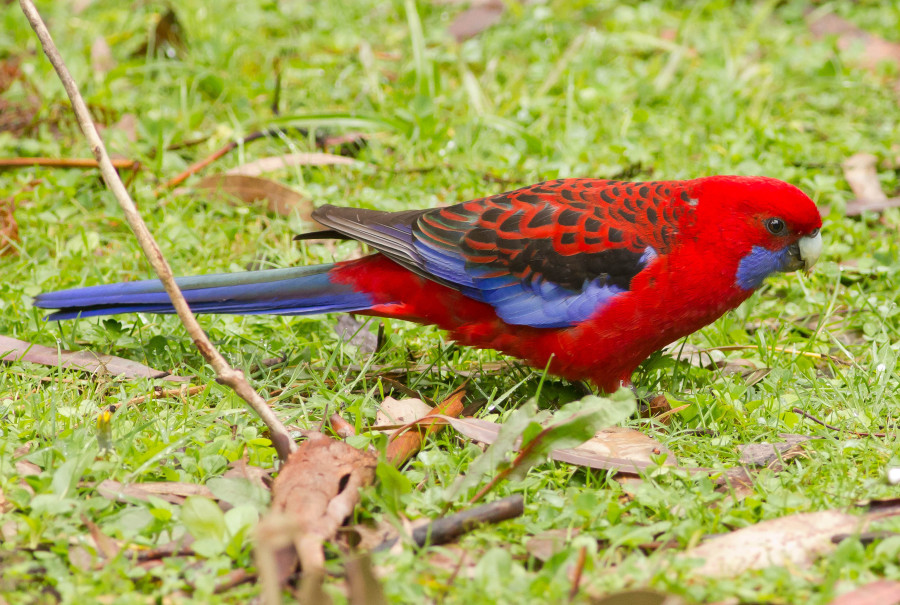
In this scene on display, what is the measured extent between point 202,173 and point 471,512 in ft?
9.92

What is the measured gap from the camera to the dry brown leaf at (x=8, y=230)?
4156mm

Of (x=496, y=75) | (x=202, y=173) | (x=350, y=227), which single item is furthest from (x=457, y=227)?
(x=496, y=75)

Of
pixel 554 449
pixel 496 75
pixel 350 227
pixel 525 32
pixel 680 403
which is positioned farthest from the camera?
pixel 525 32

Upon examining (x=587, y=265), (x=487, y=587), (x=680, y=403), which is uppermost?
(x=587, y=265)

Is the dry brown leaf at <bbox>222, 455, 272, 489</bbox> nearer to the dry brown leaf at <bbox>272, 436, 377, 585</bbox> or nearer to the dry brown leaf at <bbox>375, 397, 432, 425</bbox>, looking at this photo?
the dry brown leaf at <bbox>272, 436, 377, 585</bbox>

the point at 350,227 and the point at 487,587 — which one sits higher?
the point at 350,227

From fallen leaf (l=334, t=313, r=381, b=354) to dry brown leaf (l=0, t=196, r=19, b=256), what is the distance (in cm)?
151

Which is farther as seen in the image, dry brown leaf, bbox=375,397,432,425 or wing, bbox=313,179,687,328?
wing, bbox=313,179,687,328

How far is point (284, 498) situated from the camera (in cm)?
244

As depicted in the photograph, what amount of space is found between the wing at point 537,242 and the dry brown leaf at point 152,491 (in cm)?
118

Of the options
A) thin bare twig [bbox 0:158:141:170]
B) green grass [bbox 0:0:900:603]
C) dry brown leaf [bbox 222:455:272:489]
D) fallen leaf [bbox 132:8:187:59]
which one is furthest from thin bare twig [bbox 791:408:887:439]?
fallen leaf [bbox 132:8:187:59]

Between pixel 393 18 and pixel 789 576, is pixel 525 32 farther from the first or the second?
pixel 789 576

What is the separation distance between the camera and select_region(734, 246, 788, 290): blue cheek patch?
10.9 feet

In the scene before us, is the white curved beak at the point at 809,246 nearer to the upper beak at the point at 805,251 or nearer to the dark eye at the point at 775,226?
the upper beak at the point at 805,251
